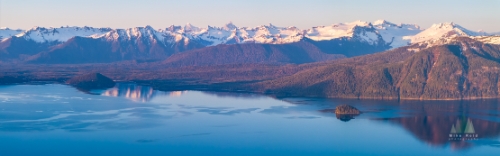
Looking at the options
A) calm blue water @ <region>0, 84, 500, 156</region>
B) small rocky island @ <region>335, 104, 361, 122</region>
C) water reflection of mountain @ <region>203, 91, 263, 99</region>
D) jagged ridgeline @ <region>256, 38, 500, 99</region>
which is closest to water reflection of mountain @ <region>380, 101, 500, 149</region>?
calm blue water @ <region>0, 84, 500, 156</region>

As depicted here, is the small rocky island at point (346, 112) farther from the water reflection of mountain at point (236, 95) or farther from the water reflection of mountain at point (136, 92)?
the water reflection of mountain at point (136, 92)

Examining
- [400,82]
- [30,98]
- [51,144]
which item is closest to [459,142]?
[51,144]

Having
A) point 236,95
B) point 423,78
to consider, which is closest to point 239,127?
point 236,95

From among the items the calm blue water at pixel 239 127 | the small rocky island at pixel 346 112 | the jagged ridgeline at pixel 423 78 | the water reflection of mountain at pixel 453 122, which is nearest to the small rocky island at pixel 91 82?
the calm blue water at pixel 239 127

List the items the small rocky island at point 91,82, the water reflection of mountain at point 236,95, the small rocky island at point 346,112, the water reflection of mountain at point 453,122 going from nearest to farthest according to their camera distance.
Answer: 1. the water reflection of mountain at point 453,122
2. the small rocky island at point 346,112
3. the water reflection of mountain at point 236,95
4. the small rocky island at point 91,82

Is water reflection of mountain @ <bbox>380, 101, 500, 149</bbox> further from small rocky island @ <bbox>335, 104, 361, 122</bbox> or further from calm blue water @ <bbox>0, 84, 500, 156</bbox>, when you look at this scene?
small rocky island @ <bbox>335, 104, 361, 122</bbox>

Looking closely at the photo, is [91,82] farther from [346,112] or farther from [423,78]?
[346,112]
